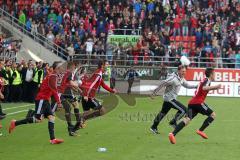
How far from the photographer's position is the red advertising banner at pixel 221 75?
33.0 m

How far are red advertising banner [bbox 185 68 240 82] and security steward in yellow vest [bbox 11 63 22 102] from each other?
1107cm

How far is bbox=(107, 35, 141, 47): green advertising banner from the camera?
120ft

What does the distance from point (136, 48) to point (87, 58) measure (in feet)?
10.2

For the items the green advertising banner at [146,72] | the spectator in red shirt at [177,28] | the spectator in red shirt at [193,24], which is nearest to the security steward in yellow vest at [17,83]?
the green advertising banner at [146,72]

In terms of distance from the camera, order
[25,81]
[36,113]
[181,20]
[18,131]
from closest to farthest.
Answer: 1. [36,113]
2. [18,131]
3. [25,81]
4. [181,20]

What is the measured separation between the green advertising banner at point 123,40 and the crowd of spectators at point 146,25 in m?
0.32

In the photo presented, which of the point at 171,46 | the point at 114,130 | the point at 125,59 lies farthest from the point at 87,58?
the point at 114,130

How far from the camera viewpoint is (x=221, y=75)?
33.3 meters

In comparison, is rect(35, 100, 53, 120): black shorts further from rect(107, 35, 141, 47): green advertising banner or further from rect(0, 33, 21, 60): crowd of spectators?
rect(107, 35, 141, 47): green advertising banner

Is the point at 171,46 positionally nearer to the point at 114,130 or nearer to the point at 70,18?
the point at 70,18

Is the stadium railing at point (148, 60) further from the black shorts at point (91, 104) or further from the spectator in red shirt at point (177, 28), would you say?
the black shorts at point (91, 104)

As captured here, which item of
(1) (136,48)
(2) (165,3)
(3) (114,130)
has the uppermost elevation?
(2) (165,3)

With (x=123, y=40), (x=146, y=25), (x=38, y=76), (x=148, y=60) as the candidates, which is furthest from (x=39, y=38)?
(x=38, y=76)

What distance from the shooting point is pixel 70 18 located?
39062 mm
